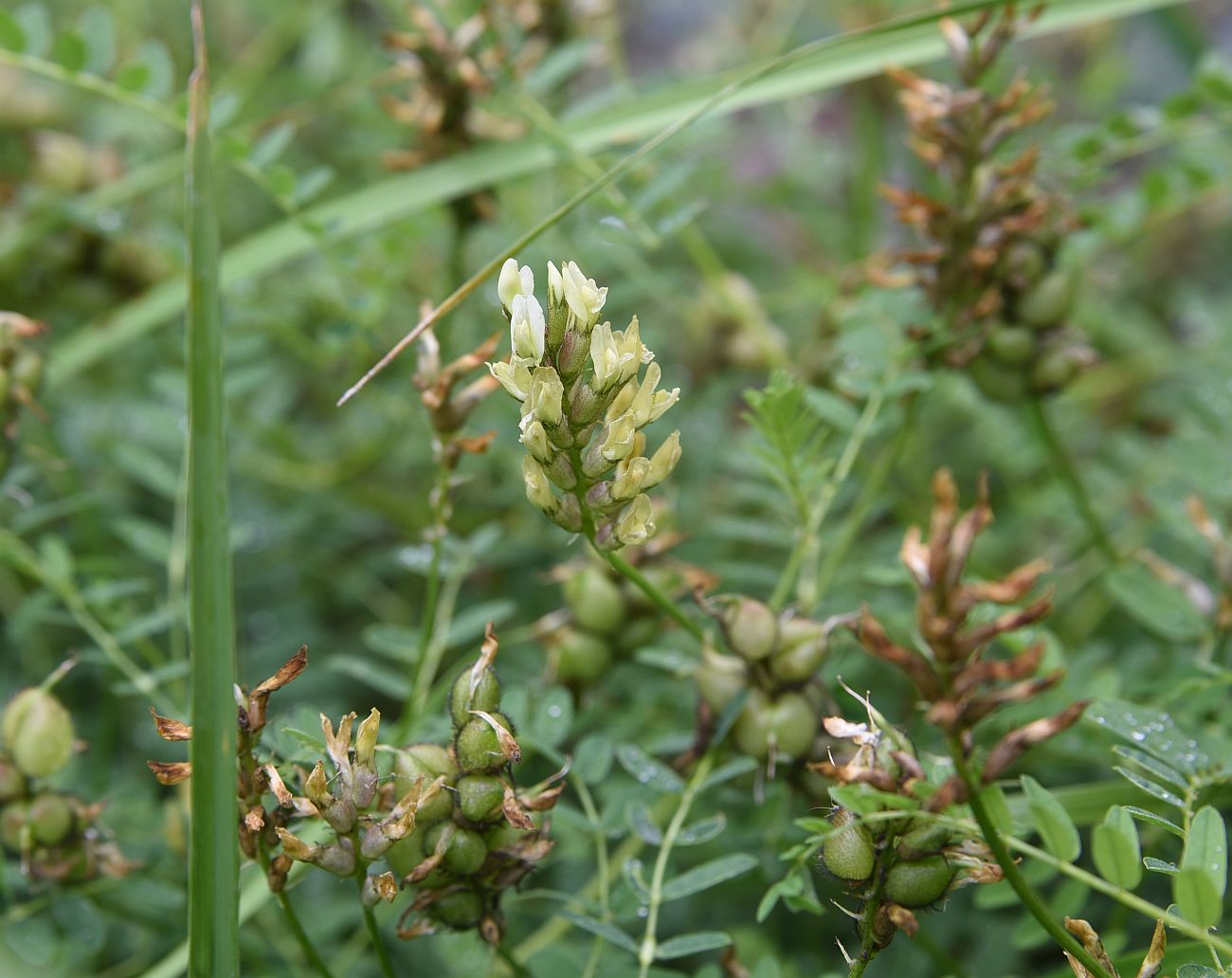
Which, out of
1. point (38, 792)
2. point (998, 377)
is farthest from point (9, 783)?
point (998, 377)

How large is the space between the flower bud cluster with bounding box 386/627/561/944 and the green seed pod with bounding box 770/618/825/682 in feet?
0.62

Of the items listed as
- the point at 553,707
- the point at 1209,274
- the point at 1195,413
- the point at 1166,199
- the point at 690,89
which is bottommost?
the point at 1209,274

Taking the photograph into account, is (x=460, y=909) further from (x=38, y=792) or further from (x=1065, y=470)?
(x=1065, y=470)

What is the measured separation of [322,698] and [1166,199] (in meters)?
1.02

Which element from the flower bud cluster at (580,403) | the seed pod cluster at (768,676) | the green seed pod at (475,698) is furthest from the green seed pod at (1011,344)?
the green seed pod at (475,698)

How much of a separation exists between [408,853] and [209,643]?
0.16 m

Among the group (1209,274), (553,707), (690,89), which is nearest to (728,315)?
(690,89)

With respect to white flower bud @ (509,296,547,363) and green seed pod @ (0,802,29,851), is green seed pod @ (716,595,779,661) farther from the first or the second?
green seed pod @ (0,802,29,851)

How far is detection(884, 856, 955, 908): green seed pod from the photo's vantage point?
60 cm

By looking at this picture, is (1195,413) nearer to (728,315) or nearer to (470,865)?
(728,315)

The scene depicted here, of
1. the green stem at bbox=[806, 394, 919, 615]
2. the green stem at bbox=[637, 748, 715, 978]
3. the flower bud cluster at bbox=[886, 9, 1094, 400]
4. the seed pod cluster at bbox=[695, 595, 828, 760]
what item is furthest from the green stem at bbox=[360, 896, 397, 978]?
the flower bud cluster at bbox=[886, 9, 1094, 400]

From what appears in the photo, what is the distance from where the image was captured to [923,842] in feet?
1.94

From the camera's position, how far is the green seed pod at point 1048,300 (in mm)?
944

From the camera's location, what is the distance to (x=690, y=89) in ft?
3.93
